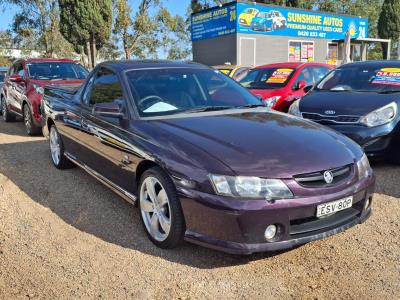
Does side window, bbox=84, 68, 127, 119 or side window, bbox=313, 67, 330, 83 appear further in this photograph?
side window, bbox=313, 67, 330, 83

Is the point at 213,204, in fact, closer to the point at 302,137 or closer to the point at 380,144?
the point at 302,137

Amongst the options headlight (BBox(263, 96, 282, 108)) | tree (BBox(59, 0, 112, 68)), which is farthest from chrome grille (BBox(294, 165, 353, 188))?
tree (BBox(59, 0, 112, 68))

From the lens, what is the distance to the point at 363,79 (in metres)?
6.72

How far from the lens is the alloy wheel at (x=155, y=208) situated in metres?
3.37

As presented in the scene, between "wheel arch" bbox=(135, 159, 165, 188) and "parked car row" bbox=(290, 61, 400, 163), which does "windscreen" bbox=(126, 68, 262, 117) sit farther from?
"parked car row" bbox=(290, 61, 400, 163)

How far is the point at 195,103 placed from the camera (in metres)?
4.16

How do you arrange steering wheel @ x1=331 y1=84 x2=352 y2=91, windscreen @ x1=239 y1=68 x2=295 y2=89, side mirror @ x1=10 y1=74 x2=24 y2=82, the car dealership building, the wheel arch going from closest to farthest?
1. the wheel arch
2. steering wheel @ x1=331 y1=84 x2=352 y2=91
3. windscreen @ x1=239 y1=68 x2=295 y2=89
4. side mirror @ x1=10 y1=74 x2=24 y2=82
5. the car dealership building

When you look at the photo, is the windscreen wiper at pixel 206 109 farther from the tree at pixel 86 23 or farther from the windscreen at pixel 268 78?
the tree at pixel 86 23

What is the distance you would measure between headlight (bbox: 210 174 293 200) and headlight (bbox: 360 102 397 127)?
323 cm

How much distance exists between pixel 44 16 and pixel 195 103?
2070cm

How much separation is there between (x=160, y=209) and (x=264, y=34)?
59.8 ft

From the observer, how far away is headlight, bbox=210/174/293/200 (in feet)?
9.38

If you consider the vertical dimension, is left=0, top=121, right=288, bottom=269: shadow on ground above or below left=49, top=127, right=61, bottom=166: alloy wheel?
below

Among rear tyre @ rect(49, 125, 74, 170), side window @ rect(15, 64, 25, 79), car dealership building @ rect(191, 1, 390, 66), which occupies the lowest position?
→ rear tyre @ rect(49, 125, 74, 170)
